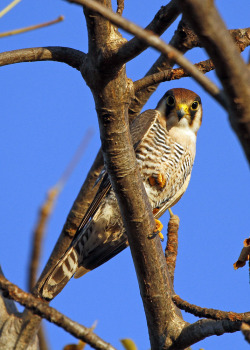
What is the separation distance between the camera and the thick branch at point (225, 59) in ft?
3.97

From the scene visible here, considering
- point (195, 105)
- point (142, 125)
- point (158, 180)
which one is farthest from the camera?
point (195, 105)

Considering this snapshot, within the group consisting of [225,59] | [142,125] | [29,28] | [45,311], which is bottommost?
[45,311]

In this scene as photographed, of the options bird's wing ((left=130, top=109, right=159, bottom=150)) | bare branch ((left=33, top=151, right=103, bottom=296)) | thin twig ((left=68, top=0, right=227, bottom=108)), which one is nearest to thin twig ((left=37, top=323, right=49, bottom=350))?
bare branch ((left=33, top=151, right=103, bottom=296))

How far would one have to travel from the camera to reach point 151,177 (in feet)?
17.8

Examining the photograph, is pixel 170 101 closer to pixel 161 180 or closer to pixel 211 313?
pixel 161 180

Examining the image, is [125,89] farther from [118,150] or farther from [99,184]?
[99,184]

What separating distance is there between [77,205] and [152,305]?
162 cm

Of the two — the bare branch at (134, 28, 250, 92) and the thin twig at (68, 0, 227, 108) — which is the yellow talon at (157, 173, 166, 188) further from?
the thin twig at (68, 0, 227, 108)

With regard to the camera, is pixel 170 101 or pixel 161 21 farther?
pixel 170 101

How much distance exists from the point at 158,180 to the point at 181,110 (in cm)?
100

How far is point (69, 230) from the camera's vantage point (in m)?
4.70

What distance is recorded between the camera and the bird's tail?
4141 millimetres

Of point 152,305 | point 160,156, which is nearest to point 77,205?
point 160,156

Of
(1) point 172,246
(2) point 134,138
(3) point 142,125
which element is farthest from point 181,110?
(1) point 172,246
